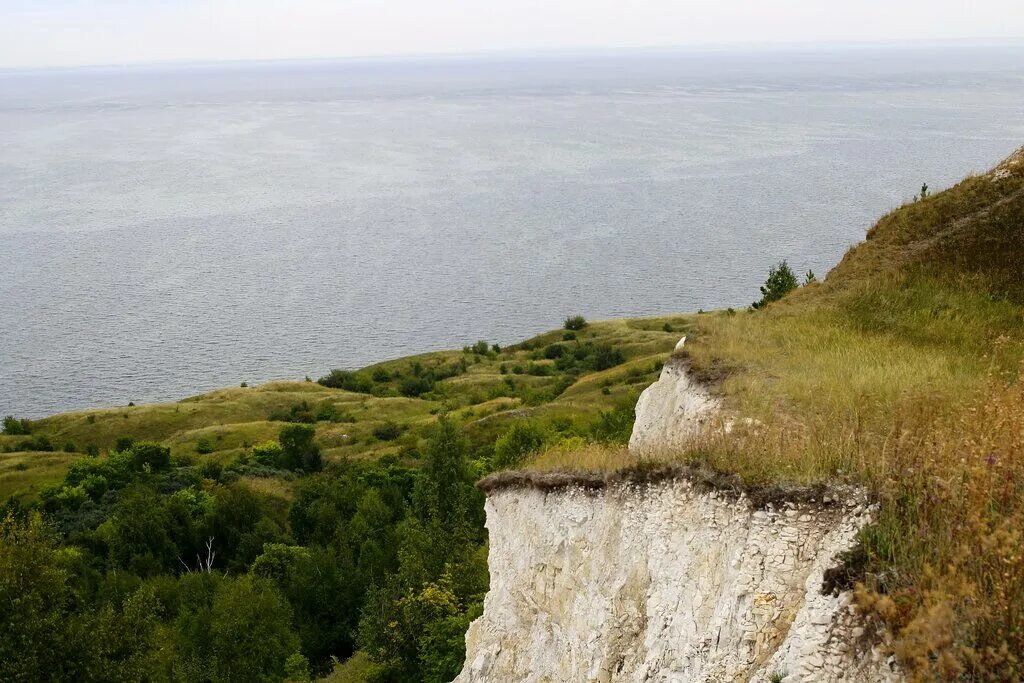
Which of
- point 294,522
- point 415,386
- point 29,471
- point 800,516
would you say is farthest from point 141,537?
point 800,516

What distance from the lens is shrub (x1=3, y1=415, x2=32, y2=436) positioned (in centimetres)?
8131

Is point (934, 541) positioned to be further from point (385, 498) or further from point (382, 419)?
point (382, 419)

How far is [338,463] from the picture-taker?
2970 inches

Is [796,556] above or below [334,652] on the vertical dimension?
above

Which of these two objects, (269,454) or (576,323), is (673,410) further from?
(576,323)

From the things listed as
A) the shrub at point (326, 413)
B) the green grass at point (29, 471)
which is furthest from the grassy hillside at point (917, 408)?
the shrub at point (326, 413)

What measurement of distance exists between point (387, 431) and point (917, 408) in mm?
73592

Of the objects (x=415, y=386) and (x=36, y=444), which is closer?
(x=36, y=444)

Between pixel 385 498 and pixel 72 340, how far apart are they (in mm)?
57841

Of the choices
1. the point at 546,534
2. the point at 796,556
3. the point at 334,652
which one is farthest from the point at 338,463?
the point at 796,556

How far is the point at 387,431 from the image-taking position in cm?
8300

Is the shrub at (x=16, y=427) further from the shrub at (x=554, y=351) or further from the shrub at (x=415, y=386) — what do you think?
the shrub at (x=554, y=351)

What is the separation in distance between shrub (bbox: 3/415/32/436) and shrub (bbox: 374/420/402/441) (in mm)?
32199

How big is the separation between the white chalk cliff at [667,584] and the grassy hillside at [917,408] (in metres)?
0.48
